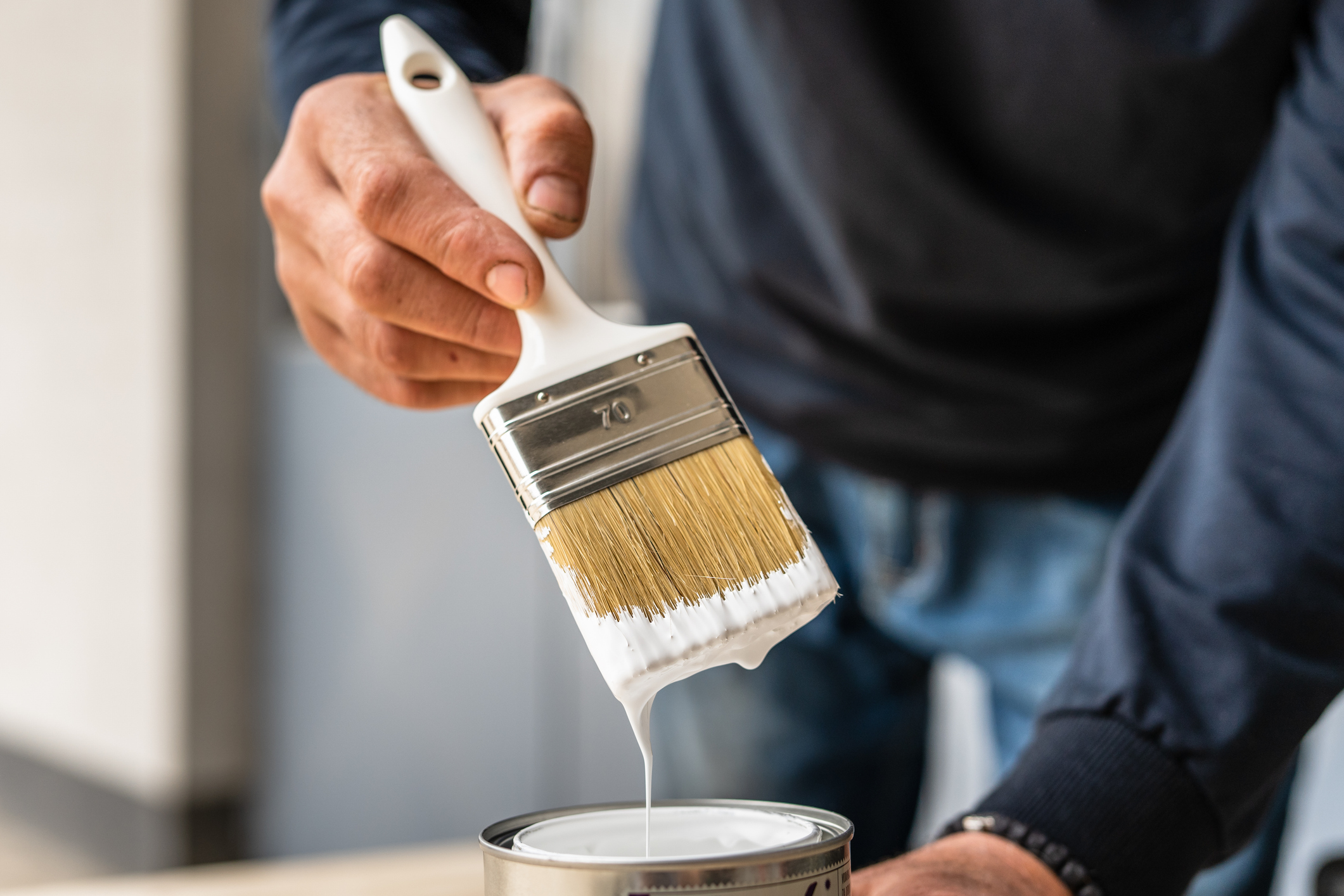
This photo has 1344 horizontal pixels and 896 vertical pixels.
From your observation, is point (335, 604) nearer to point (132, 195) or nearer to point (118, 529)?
point (118, 529)

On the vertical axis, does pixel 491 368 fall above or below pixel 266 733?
above

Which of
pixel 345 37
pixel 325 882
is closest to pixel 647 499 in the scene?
pixel 345 37

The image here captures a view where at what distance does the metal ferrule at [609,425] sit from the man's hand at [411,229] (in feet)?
0.19

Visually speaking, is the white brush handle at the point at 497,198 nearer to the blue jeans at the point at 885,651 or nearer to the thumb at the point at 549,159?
the thumb at the point at 549,159

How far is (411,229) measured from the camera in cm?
49

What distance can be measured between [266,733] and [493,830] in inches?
84.6

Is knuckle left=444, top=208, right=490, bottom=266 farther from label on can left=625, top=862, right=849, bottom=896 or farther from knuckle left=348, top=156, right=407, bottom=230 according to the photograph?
label on can left=625, top=862, right=849, bottom=896

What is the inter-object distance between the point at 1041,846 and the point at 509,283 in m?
0.32

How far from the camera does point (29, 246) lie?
2.56 m

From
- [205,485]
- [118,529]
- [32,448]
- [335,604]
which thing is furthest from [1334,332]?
[32,448]

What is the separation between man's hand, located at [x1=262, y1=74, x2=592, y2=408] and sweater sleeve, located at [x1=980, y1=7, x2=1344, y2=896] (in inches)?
11.8

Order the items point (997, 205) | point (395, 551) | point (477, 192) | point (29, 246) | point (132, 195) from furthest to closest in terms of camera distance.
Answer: point (29, 246) < point (132, 195) < point (395, 551) < point (997, 205) < point (477, 192)

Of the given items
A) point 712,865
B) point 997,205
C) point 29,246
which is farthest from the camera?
point 29,246

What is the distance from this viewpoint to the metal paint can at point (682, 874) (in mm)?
338
